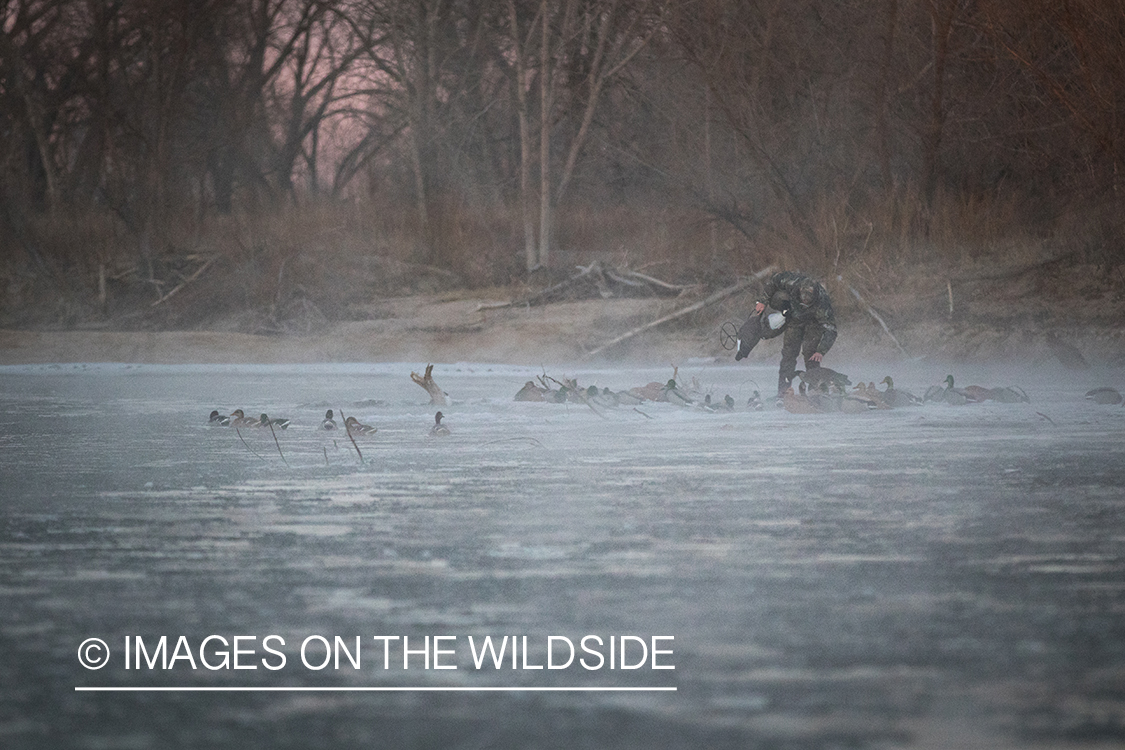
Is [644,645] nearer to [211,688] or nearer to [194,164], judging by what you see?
[211,688]

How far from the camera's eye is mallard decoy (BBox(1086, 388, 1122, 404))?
28.9 feet

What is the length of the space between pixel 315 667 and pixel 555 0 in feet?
49.6

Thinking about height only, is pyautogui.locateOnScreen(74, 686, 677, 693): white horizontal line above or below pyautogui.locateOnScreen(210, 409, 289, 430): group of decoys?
below

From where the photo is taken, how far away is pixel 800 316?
919 cm

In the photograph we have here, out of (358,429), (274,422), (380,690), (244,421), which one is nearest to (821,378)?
(358,429)

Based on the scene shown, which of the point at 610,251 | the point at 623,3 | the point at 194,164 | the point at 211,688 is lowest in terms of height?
the point at 211,688

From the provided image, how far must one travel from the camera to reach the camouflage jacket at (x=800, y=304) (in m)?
9.09

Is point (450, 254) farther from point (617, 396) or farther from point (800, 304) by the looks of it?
point (800, 304)

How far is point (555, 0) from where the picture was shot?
56.3 ft

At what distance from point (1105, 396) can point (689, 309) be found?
527cm

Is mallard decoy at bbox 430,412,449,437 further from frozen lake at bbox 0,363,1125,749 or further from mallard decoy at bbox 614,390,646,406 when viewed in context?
mallard decoy at bbox 614,390,646,406

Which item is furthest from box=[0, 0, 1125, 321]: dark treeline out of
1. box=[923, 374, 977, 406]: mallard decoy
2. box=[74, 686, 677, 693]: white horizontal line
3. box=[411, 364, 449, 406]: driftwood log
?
box=[74, 686, 677, 693]: white horizontal line

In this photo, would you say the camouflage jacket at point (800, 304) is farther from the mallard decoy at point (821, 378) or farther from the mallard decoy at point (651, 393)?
the mallard decoy at point (651, 393)

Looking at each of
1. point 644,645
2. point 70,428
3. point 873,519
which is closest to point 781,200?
point 70,428
